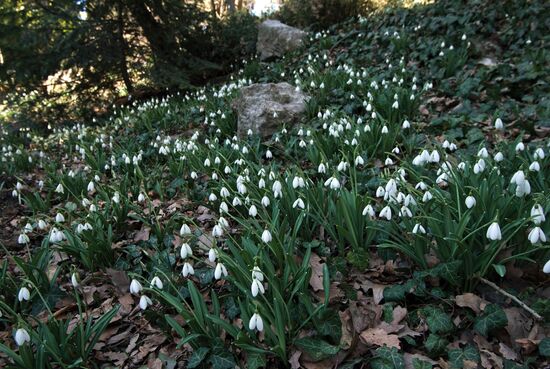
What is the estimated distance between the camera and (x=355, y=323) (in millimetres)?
1910

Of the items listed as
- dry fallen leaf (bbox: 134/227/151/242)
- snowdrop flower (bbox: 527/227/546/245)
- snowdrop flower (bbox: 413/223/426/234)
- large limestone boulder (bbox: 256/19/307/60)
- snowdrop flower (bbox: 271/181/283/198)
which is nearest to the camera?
snowdrop flower (bbox: 527/227/546/245)

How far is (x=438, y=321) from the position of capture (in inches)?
70.7

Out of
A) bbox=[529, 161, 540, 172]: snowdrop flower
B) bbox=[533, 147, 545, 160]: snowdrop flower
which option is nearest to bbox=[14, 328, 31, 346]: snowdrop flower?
bbox=[529, 161, 540, 172]: snowdrop flower

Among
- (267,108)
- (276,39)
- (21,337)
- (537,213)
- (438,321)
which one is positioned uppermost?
(276,39)

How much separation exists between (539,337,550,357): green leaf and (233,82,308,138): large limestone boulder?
11.9 feet

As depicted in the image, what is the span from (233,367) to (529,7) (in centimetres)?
680

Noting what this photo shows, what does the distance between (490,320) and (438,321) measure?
22cm

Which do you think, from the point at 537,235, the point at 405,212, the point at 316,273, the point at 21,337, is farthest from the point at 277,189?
the point at 21,337

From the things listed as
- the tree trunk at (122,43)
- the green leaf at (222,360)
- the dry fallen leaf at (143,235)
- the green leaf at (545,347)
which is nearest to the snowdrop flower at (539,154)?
the green leaf at (545,347)

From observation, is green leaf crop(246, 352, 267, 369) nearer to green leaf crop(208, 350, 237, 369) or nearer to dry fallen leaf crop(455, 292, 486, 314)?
green leaf crop(208, 350, 237, 369)

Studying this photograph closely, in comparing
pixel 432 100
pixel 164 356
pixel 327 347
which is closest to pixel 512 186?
pixel 327 347

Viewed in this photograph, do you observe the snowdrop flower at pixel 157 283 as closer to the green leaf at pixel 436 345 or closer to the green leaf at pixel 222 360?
the green leaf at pixel 222 360

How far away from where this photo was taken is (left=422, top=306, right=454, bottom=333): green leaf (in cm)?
177

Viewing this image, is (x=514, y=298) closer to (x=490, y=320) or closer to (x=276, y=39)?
(x=490, y=320)
